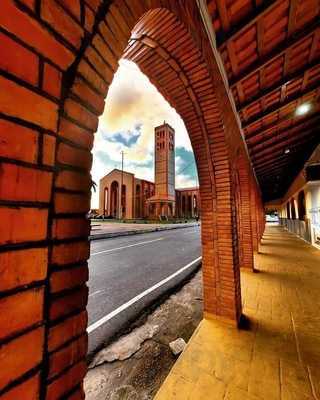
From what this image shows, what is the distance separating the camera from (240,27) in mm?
2361

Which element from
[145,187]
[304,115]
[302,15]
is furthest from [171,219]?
[302,15]

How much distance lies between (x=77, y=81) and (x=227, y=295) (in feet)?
10.2

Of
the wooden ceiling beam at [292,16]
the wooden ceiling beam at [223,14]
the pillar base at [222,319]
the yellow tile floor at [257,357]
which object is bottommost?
the yellow tile floor at [257,357]

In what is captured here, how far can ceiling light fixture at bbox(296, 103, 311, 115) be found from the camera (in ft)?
16.0

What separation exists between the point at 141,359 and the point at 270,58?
4.20 meters

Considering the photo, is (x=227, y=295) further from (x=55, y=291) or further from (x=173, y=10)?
(x=173, y=10)

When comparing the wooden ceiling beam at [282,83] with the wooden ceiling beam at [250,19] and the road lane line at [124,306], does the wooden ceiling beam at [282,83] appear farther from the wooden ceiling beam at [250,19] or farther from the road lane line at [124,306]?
the road lane line at [124,306]

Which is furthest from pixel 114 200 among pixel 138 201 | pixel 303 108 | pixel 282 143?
pixel 303 108

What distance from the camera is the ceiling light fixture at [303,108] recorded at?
486 centimetres

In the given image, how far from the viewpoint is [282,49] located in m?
2.75

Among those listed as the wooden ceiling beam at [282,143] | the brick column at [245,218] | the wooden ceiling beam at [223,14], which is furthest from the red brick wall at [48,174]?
the wooden ceiling beam at [282,143]

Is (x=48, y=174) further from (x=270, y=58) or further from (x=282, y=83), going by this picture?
(x=282, y=83)

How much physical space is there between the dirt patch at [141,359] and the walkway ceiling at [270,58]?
3845 mm

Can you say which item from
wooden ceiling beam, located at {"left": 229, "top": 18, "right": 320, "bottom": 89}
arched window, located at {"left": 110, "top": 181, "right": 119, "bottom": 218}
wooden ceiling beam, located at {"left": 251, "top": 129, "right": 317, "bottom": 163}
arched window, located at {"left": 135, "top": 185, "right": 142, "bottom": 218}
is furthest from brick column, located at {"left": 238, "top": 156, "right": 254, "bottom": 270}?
arched window, located at {"left": 110, "top": 181, "right": 119, "bottom": 218}
